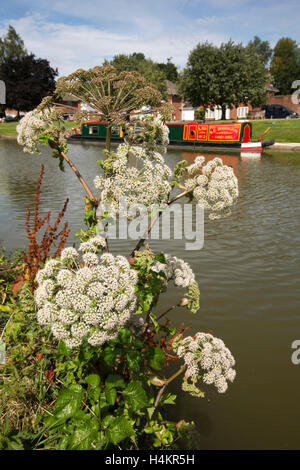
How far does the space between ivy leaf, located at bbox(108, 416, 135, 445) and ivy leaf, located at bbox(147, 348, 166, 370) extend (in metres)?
0.47

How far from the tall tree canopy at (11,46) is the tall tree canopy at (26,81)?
16.9m

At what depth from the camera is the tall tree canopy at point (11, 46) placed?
79.3 meters

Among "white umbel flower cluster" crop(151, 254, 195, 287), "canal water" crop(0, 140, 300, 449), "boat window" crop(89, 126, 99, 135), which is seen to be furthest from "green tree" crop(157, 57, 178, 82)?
"white umbel flower cluster" crop(151, 254, 195, 287)

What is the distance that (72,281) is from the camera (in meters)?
2.23

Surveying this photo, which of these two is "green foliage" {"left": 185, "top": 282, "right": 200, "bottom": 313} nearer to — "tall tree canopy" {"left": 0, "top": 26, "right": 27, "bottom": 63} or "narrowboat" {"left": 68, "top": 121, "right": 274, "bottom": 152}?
"narrowboat" {"left": 68, "top": 121, "right": 274, "bottom": 152}

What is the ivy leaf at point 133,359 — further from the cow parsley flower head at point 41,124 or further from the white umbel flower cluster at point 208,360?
the cow parsley flower head at point 41,124

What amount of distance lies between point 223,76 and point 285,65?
Answer: 6151cm

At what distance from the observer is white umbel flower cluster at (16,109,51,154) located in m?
3.10

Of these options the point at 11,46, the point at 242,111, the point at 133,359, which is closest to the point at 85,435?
the point at 133,359

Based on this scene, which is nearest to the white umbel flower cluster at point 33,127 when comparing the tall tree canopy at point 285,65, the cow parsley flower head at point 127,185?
the cow parsley flower head at point 127,185

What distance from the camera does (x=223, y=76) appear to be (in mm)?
51969

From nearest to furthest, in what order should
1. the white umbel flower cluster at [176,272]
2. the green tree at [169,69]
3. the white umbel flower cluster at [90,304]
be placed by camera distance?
→ the white umbel flower cluster at [90,304], the white umbel flower cluster at [176,272], the green tree at [169,69]

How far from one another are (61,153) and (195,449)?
2.97 m
